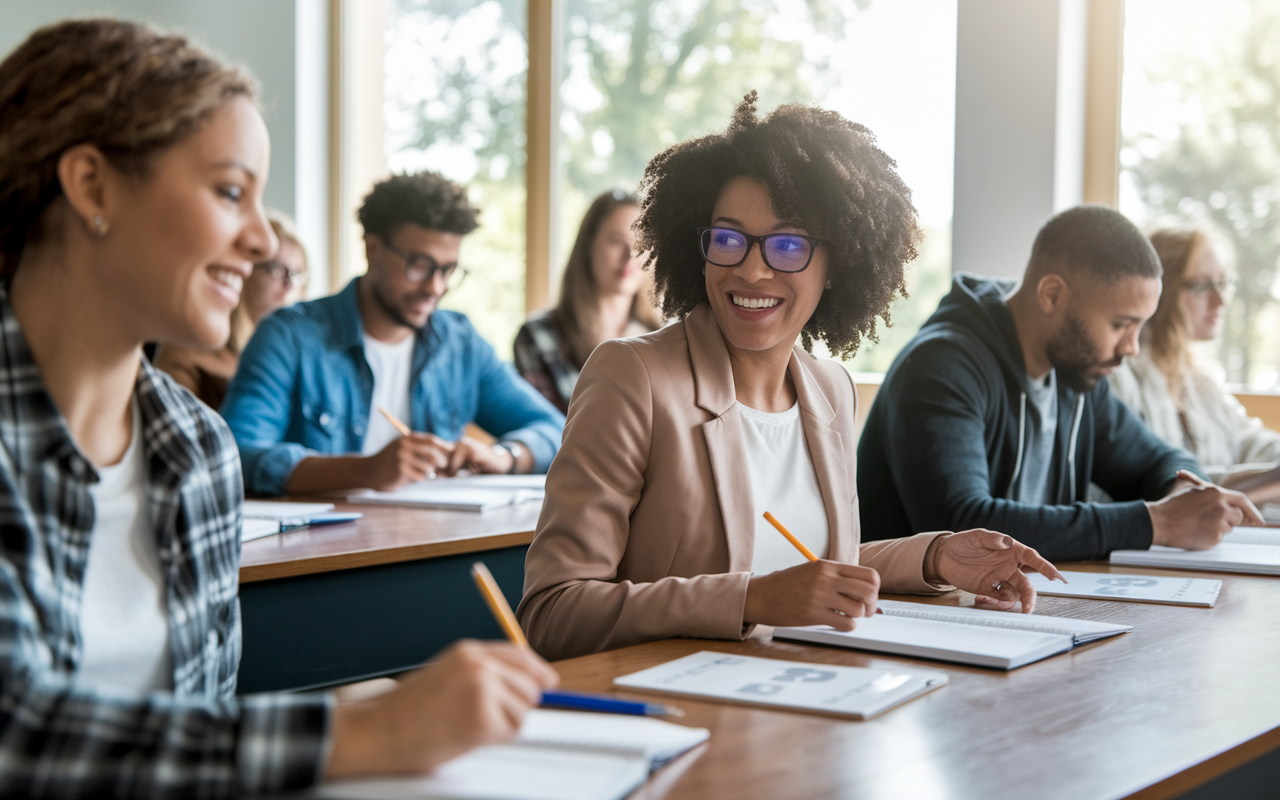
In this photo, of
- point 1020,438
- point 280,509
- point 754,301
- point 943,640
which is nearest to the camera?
point 943,640

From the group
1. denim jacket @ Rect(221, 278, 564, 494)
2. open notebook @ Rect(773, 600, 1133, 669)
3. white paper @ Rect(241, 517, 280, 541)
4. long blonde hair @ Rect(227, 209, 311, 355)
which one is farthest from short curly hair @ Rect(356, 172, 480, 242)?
open notebook @ Rect(773, 600, 1133, 669)

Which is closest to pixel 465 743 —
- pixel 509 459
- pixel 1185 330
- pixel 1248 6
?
pixel 509 459

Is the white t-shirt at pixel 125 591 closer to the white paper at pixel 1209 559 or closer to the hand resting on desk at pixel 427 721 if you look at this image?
the hand resting on desk at pixel 427 721

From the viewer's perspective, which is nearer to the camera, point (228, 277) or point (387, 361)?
point (228, 277)

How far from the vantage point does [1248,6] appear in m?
3.45

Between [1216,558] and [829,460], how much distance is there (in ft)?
2.63

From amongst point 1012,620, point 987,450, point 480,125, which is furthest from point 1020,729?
point 480,125

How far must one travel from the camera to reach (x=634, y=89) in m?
4.88

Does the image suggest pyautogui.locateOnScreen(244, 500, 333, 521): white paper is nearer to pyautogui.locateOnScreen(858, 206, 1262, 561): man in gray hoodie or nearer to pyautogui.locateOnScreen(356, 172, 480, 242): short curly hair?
pyautogui.locateOnScreen(356, 172, 480, 242): short curly hair

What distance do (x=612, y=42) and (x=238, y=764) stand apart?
4454 mm

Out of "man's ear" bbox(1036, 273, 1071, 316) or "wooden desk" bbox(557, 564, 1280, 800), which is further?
"man's ear" bbox(1036, 273, 1071, 316)

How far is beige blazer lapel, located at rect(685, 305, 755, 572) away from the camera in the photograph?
65.3 inches

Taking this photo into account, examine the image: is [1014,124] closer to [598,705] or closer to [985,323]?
[985,323]

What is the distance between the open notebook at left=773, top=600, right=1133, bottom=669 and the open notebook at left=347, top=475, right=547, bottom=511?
99 centimetres
